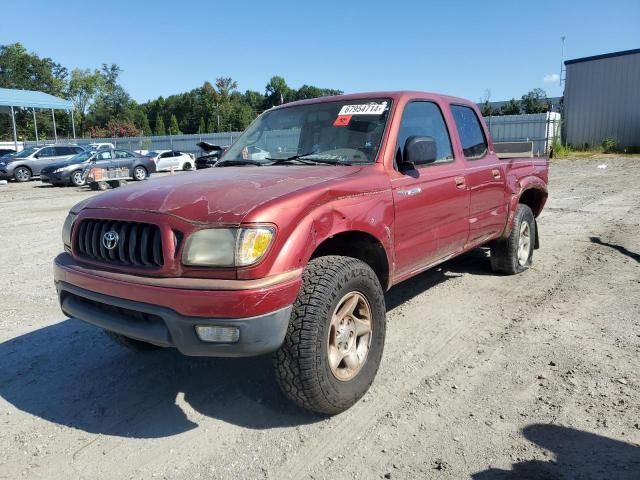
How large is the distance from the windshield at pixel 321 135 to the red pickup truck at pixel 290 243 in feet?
0.04

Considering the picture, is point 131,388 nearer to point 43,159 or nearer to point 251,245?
point 251,245

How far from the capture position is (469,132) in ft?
16.1

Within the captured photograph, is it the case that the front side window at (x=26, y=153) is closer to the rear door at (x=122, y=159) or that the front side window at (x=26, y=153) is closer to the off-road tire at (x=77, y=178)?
the rear door at (x=122, y=159)

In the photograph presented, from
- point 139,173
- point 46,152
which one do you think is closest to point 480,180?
point 139,173

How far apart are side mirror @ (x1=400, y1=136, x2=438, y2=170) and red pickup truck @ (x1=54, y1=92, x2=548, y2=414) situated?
1 cm

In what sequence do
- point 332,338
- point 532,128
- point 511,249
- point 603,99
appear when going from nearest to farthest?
1. point 332,338
2. point 511,249
3. point 532,128
4. point 603,99

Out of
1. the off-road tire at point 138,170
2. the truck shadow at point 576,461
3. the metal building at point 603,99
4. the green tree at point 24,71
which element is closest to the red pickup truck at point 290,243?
the truck shadow at point 576,461

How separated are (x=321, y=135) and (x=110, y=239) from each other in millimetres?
1784

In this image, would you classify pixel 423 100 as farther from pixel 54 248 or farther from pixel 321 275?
pixel 54 248

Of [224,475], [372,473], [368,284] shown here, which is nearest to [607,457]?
[372,473]

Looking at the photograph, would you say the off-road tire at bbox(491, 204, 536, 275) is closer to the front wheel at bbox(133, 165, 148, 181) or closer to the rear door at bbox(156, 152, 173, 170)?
the front wheel at bbox(133, 165, 148, 181)

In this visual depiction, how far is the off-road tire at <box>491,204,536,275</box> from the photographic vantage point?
217 inches

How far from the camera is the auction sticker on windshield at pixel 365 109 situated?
3.81 meters

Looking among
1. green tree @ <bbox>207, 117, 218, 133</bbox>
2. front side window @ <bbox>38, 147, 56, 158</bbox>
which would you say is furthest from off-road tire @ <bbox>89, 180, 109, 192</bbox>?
green tree @ <bbox>207, 117, 218, 133</bbox>
